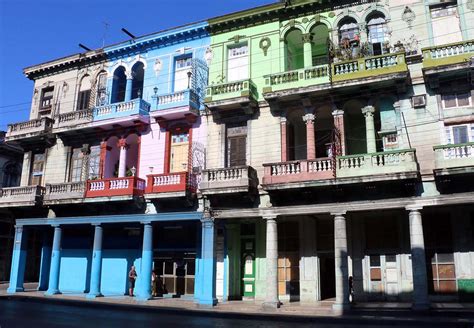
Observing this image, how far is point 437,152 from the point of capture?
16.4 m

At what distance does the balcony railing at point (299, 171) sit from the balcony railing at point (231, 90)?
3949 mm

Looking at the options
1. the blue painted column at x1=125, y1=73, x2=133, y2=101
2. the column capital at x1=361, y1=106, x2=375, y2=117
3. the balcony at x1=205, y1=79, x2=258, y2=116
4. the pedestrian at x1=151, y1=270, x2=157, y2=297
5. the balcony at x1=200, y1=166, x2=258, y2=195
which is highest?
the blue painted column at x1=125, y1=73, x2=133, y2=101

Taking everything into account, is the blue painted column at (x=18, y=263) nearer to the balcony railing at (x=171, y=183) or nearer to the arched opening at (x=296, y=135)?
the balcony railing at (x=171, y=183)

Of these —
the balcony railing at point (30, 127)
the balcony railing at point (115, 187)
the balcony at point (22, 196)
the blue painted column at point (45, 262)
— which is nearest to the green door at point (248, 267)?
the balcony railing at point (115, 187)

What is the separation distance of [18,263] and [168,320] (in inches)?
560

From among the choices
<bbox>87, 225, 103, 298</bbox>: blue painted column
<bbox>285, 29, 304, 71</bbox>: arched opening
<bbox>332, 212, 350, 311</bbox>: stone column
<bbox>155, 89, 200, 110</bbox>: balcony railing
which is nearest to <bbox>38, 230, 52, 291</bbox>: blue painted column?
<bbox>87, 225, 103, 298</bbox>: blue painted column

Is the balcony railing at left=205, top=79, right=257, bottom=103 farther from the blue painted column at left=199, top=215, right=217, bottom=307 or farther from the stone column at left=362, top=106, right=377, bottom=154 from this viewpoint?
the blue painted column at left=199, top=215, right=217, bottom=307

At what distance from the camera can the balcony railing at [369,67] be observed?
696 inches

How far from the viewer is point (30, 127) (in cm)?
2656

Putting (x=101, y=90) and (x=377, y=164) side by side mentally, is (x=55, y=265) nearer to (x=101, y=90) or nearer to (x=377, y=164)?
(x=101, y=90)

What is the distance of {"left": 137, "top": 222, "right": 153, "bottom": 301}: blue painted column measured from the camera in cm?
2150

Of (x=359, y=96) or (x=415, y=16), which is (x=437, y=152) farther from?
(x=415, y=16)

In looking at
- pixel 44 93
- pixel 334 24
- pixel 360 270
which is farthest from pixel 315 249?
pixel 44 93

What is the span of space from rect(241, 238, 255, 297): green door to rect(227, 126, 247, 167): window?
4.00 m
